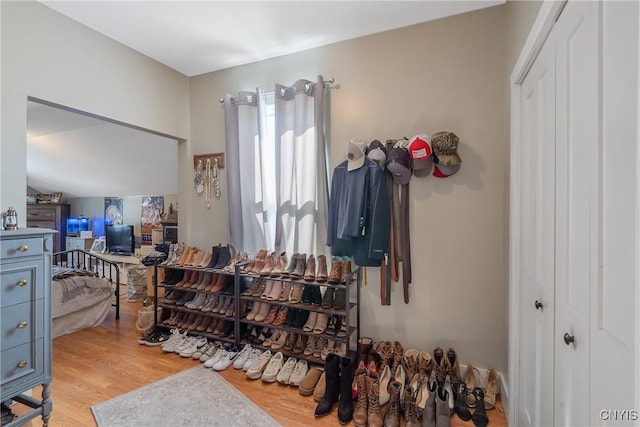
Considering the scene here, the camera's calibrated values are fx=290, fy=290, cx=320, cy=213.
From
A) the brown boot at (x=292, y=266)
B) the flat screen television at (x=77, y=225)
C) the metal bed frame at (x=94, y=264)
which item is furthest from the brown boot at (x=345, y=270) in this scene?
the flat screen television at (x=77, y=225)

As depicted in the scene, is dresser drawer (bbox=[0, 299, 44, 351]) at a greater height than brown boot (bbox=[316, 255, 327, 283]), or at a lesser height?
lesser

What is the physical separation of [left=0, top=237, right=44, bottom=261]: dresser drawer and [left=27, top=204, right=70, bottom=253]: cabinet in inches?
249

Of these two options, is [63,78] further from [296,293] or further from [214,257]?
[296,293]

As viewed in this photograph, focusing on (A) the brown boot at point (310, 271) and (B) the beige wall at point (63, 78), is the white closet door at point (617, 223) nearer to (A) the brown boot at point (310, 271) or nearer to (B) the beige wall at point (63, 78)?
(A) the brown boot at point (310, 271)

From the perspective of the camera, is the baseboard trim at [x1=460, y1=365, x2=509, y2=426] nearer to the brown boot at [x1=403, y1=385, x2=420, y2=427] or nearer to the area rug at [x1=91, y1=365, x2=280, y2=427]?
the brown boot at [x1=403, y1=385, x2=420, y2=427]

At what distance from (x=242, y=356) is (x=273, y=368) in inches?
12.7

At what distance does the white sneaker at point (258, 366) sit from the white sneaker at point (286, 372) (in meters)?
0.15

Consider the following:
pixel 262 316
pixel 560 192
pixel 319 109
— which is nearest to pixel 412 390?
pixel 262 316

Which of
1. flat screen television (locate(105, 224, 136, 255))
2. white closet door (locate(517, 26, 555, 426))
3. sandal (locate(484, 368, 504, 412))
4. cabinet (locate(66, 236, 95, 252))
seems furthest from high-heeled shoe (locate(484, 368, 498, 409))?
cabinet (locate(66, 236, 95, 252))

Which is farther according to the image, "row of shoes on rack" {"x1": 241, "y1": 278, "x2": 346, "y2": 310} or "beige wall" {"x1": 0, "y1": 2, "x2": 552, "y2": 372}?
"row of shoes on rack" {"x1": 241, "y1": 278, "x2": 346, "y2": 310}

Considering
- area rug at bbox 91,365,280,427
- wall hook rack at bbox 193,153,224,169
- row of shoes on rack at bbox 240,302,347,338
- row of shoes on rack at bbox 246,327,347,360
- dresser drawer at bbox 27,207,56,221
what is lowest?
area rug at bbox 91,365,280,427

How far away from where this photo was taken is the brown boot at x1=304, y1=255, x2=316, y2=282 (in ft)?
7.50

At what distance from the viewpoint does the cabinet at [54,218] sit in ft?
21.3

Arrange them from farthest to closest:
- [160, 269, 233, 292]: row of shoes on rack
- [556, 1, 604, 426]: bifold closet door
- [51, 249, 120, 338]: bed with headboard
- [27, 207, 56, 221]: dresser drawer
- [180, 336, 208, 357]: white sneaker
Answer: [27, 207, 56, 221]: dresser drawer, [51, 249, 120, 338]: bed with headboard, [160, 269, 233, 292]: row of shoes on rack, [180, 336, 208, 357]: white sneaker, [556, 1, 604, 426]: bifold closet door
